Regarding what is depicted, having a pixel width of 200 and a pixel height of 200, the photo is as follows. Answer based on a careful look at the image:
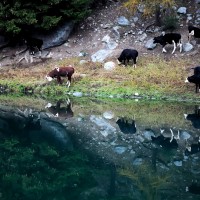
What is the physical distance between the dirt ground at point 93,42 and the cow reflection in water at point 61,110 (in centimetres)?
546

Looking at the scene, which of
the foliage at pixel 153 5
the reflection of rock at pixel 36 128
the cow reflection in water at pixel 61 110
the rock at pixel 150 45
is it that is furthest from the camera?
the rock at pixel 150 45

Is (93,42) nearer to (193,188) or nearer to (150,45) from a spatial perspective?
(150,45)

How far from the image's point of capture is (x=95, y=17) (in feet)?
110

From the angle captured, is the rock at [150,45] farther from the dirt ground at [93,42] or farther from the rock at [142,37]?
the rock at [142,37]

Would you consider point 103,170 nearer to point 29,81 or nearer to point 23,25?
point 29,81

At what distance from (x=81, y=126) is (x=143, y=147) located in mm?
4391

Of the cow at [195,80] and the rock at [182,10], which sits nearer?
the cow at [195,80]

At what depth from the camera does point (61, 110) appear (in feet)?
81.7

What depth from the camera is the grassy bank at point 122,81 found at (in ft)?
85.3

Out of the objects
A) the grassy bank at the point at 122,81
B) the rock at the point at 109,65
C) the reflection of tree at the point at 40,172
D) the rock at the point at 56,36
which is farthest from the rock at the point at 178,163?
the rock at the point at 56,36

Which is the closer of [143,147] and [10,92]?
[143,147]

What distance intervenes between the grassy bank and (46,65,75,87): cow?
15.4 inches

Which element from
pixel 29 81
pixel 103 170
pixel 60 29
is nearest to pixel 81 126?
pixel 103 170

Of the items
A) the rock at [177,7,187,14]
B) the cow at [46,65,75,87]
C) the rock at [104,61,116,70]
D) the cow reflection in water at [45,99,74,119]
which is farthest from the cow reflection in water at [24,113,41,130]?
the rock at [177,7,187,14]
